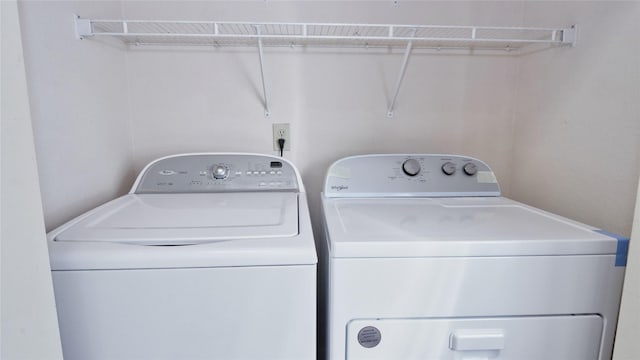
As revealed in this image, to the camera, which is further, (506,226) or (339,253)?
(506,226)

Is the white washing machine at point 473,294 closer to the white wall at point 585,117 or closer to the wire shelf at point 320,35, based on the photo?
the white wall at point 585,117

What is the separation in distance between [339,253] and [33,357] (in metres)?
0.61

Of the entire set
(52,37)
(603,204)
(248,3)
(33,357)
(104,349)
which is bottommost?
(104,349)

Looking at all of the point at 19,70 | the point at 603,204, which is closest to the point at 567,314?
the point at 603,204

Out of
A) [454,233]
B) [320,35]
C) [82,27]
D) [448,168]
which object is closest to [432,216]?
[454,233]

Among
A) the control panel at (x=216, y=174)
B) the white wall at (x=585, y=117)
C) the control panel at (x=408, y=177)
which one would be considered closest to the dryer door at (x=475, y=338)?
the white wall at (x=585, y=117)

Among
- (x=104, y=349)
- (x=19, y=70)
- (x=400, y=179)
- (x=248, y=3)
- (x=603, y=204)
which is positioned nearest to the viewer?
(x=19, y=70)

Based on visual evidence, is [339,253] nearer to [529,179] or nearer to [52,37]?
[52,37]

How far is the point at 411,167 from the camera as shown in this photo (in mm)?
1389

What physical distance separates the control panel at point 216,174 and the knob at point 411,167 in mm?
466

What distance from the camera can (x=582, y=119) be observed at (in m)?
1.25

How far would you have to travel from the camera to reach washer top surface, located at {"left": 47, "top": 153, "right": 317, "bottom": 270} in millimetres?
765

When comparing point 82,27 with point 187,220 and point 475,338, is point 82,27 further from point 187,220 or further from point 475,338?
point 475,338

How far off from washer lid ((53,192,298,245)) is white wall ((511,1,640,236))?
1.07m
